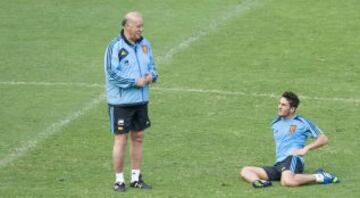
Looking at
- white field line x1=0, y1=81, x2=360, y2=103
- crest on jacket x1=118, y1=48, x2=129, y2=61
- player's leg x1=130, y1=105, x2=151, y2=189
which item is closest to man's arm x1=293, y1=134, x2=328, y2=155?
player's leg x1=130, y1=105, x2=151, y2=189

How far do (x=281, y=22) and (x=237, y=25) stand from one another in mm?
877

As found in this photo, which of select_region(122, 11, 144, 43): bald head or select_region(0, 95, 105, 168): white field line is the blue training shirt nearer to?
select_region(122, 11, 144, 43): bald head

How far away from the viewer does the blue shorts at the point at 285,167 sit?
13.1 meters

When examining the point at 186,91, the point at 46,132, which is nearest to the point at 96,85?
the point at 186,91

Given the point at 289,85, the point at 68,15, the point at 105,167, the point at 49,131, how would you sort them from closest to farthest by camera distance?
the point at 105,167 → the point at 49,131 → the point at 289,85 → the point at 68,15

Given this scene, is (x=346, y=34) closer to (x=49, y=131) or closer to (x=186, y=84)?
(x=186, y=84)

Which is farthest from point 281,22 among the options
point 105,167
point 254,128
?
point 105,167

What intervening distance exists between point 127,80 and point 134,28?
60cm

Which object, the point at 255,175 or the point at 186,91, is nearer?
the point at 255,175

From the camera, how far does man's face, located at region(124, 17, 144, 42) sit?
40.8ft

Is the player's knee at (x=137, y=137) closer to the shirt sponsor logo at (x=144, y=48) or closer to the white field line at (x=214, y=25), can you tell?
the shirt sponsor logo at (x=144, y=48)

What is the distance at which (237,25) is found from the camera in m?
21.4

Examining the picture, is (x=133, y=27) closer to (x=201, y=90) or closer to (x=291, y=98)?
(x=291, y=98)

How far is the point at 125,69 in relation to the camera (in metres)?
12.6
